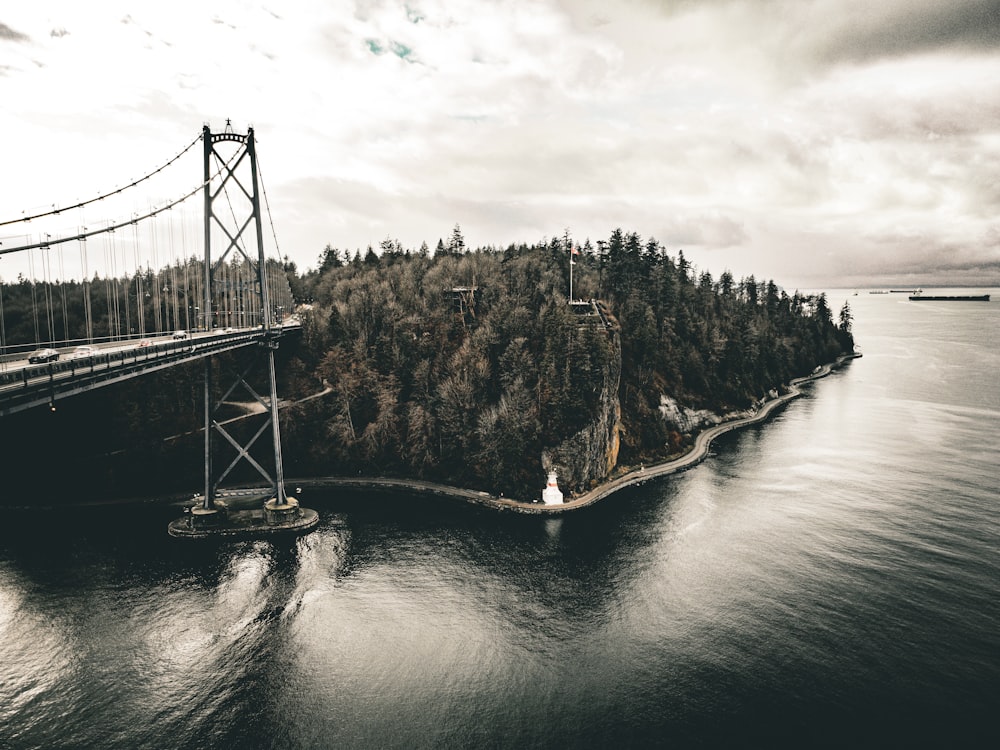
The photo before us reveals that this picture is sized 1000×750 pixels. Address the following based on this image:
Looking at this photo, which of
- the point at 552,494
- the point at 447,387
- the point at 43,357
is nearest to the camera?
the point at 43,357

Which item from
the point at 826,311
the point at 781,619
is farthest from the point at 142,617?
the point at 826,311

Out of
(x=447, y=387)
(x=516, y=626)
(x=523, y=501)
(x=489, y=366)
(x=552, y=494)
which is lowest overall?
(x=516, y=626)

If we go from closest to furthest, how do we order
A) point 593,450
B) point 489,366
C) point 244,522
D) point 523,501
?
point 244,522
point 523,501
point 593,450
point 489,366

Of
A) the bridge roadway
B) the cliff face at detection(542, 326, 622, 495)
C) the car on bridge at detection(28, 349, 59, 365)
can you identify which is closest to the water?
the cliff face at detection(542, 326, 622, 495)

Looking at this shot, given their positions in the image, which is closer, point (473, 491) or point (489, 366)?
point (473, 491)

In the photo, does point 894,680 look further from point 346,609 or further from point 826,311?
point 826,311

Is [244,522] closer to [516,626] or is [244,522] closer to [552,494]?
[516,626]

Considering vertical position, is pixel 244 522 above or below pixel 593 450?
below

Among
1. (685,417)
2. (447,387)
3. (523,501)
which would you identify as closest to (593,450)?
(523,501)
